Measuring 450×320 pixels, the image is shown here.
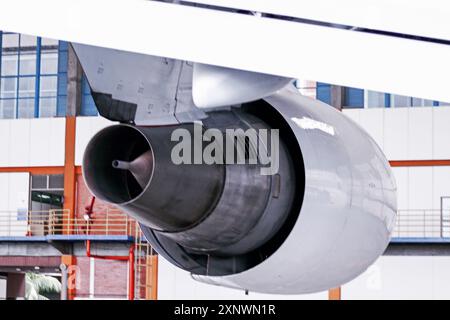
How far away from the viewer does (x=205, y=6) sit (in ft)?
11.0

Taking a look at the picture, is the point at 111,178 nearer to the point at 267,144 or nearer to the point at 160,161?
the point at 160,161

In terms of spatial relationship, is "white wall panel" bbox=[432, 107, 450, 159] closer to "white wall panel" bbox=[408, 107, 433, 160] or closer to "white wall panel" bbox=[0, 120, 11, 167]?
"white wall panel" bbox=[408, 107, 433, 160]

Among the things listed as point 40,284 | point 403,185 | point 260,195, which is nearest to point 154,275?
point 403,185

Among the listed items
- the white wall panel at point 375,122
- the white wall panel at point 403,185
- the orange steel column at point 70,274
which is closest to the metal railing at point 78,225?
the white wall panel at point 403,185

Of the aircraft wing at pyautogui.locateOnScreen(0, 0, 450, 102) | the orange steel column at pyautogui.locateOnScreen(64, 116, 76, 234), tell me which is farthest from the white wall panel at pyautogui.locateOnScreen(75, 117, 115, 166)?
the aircraft wing at pyautogui.locateOnScreen(0, 0, 450, 102)

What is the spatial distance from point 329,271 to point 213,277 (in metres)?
0.72

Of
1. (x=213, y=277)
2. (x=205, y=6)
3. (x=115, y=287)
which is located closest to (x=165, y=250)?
(x=213, y=277)

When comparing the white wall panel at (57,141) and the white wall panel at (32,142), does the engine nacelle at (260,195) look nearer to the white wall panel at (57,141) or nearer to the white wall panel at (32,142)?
the white wall panel at (57,141)

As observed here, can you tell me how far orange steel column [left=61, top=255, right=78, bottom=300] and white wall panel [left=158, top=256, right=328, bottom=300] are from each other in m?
3.17

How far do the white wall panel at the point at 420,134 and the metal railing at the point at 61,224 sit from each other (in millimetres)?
9728

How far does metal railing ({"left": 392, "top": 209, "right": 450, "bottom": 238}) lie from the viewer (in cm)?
2984

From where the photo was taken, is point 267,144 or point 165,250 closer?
point 267,144

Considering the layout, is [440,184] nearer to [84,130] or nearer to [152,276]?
[152,276]

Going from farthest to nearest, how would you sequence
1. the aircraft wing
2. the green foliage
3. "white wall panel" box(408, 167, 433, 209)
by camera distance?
the green foliage, "white wall panel" box(408, 167, 433, 209), the aircraft wing
